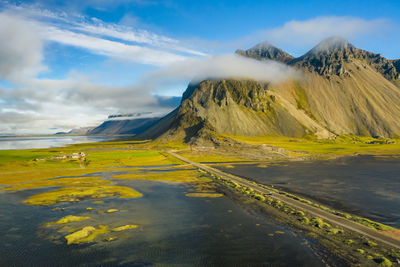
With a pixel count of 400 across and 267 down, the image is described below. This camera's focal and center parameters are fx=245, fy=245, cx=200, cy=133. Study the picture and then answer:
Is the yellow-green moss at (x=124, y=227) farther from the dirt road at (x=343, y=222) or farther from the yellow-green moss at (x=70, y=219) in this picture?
the dirt road at (x=343, y=222)

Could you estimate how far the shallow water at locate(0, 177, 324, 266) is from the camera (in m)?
26.8

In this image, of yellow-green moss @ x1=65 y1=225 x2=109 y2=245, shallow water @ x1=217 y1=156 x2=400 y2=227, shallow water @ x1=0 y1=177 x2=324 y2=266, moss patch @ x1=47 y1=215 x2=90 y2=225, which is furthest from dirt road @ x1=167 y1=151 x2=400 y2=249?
moss patch @ x1=47 y1=215 x2=90 y2=225

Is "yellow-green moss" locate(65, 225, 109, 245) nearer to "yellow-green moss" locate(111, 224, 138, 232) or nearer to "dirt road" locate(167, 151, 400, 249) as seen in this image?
"yellow-green moss" locate(111, 224, 138, 232)

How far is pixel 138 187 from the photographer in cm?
6384

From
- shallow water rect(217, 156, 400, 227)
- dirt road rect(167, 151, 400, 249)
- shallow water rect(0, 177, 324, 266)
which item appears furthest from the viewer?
shallow water rect(217, 156, 400, 227)

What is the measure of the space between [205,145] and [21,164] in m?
118

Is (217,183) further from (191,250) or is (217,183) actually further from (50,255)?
(50,255)

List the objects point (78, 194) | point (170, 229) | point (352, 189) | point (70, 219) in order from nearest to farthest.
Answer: point (170, 229) < point (70, 219) < point (78, 194) < point (352, 189)

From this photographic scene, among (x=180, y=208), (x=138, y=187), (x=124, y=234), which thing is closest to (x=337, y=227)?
(x=180, y=208)

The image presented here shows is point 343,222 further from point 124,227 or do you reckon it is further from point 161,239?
point 124,227

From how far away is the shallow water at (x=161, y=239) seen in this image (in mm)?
26766

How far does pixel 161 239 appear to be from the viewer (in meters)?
32.1

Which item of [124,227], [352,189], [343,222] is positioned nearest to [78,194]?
[124,227]

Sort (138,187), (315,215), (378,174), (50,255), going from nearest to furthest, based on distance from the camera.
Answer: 1. (50,255)
2. (315,215)
3. (138,187)
4. (378,174)
